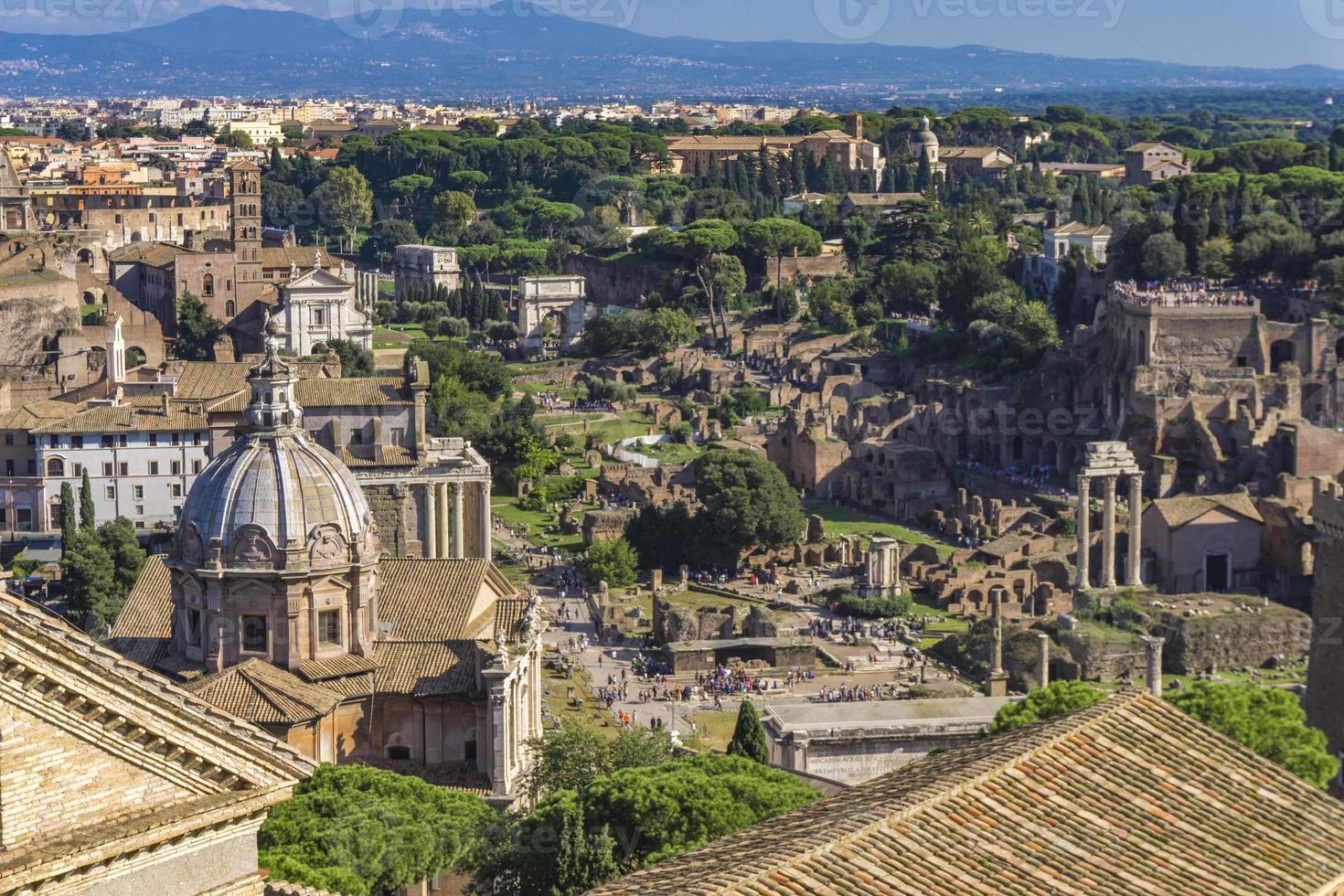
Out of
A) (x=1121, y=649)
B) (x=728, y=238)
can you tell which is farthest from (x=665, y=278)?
(x=1121, y=649)

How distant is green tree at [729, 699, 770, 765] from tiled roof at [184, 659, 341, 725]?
484 cm

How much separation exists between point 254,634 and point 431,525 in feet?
37.5

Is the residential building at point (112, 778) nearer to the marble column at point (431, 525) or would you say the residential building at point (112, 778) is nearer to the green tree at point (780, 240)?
the marble column at point (431, 525)

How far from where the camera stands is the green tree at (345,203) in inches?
4427

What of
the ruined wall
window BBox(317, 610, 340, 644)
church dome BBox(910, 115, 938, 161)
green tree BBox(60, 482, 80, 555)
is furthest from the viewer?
church dome BBox(910, 115, 938, 161)

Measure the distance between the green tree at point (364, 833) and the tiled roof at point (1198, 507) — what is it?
1211 inches

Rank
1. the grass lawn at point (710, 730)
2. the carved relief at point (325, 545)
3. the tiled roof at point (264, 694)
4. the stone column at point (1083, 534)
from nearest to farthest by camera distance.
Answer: the tiled roof at point (264, 694) → the carved relief at point (325, 545) → the grass lawn at point (710, 730) → the stone column at point (1083, 534)

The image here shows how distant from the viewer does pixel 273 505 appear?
2609 cm

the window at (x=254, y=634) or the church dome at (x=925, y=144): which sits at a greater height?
the church dome at (x=925, y=144)

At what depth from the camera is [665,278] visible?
299ft

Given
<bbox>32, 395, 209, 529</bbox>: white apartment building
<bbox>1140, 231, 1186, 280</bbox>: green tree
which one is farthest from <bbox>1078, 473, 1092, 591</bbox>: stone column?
<bbox>1140, 231, 1186, 280</bbox>: green tree

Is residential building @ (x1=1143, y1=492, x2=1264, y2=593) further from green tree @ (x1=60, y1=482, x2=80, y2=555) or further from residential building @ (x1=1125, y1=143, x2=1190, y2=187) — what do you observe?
residential building @ (x1=1125, y1=143, x2=1190, y2=187)

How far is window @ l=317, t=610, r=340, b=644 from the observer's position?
26516mm

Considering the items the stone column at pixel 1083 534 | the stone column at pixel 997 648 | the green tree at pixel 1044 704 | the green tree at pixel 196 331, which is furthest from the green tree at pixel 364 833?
the green tree at pixel 196 331
